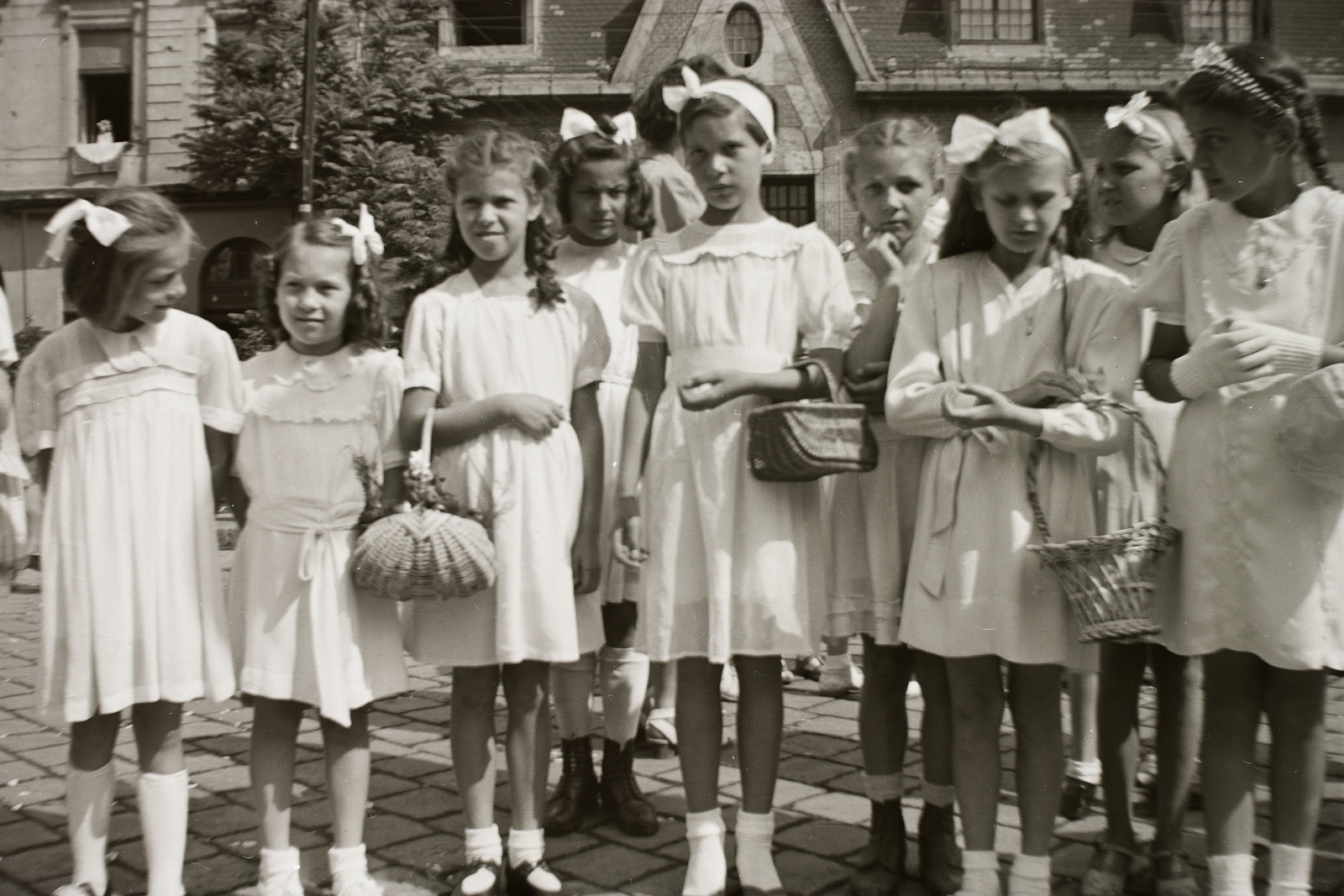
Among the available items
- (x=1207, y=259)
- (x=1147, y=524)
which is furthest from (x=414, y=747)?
(x=1207, y=259)

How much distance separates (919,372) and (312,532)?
5.76 feet

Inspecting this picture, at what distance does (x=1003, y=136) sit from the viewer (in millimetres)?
3158

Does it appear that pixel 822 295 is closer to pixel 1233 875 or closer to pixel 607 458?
pixel 607 458

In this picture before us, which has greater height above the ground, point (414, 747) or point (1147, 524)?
point (1147, 524)

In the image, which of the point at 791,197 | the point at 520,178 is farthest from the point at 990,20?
the point at 520,178

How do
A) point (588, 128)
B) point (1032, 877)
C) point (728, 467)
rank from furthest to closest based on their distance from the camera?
point (588, 128) → point (728, 467) → point (1032, 877)

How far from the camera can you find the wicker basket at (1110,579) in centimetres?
280

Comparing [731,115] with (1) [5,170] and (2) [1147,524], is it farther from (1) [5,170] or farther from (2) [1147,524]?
(1) [5,170]

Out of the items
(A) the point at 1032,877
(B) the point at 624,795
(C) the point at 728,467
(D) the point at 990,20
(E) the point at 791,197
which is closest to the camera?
(A) the point at 1032,877

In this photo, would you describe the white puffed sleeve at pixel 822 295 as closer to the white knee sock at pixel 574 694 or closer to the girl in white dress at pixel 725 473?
the girl in white dress at pixel 725 473

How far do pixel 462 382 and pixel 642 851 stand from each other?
5.15ft

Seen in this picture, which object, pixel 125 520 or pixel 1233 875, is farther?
pixel 125 520

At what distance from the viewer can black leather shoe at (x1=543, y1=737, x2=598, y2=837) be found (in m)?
4.06

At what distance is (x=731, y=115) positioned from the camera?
3465 mm
